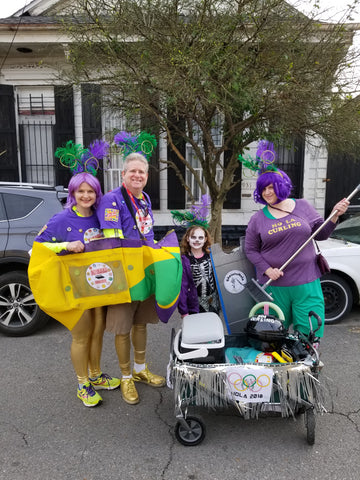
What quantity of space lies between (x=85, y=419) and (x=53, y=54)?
895cm

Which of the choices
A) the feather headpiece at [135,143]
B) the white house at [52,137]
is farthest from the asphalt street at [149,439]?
the white house at [52,137]

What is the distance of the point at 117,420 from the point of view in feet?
9.39

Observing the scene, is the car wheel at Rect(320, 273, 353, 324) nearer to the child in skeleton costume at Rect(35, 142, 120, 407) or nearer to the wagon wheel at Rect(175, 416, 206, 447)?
the wagon wheel at Rect(175, 416, 206, 447)

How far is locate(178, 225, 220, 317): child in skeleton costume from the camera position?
3.24 meters

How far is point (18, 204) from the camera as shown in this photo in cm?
447

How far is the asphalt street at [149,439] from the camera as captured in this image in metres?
2.34

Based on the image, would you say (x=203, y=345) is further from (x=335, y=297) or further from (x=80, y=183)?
(x=335, y=297)

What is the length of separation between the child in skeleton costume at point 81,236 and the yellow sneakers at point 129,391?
7.8 inches

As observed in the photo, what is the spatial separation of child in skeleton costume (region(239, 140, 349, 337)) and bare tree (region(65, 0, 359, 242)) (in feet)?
7.68

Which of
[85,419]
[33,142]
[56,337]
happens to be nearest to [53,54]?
[33,142]

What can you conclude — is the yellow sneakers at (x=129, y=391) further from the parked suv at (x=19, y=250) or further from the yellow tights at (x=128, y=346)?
the parked suv at (x=19, y=250)

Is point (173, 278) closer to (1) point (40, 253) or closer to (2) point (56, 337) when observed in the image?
(1) point (40, 253)

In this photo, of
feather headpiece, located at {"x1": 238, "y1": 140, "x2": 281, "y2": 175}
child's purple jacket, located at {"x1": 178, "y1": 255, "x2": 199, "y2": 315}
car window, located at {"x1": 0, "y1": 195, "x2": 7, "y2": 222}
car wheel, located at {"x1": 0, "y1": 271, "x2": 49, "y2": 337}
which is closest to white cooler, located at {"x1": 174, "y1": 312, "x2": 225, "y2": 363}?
child's purple jacket, located at {"x1": 178, "y1": 255, "x2": 199, "y2": 315}

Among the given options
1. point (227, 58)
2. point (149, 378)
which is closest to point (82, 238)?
point (149, 378)
